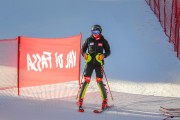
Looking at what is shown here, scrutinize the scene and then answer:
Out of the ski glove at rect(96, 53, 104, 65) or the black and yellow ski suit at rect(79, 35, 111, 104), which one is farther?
the black and yellow ski suit at rect(79, 35, 111, 104)

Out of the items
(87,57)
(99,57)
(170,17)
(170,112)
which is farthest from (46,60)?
(170,17)

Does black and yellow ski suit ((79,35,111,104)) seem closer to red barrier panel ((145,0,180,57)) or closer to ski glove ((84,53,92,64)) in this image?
ski glove ((84,53,92,64))

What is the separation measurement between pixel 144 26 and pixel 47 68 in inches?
346

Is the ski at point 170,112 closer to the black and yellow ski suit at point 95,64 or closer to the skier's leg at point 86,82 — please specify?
the black and yellow ski suit at point 95,64

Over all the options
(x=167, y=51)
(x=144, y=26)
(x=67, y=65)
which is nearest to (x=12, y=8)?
(x=144, y=26)

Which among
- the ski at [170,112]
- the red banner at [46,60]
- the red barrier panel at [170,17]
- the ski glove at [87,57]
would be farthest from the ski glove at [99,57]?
the red barrier panel at [170,17]

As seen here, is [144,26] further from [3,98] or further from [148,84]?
[3,98]

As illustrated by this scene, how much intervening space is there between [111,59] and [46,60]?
441 cm

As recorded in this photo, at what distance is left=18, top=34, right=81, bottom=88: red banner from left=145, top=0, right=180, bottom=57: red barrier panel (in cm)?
520

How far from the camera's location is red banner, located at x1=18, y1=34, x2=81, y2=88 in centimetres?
1009

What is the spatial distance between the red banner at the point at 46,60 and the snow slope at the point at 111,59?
0.38 m

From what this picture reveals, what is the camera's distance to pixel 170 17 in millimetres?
17859

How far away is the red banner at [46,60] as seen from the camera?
10.1 meters

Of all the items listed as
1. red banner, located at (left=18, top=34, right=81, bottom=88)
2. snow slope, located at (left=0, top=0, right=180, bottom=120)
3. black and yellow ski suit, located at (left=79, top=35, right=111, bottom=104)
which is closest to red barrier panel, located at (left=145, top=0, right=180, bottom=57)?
snow slope, located at (left=0, top=0, right=180, bottom=120)
